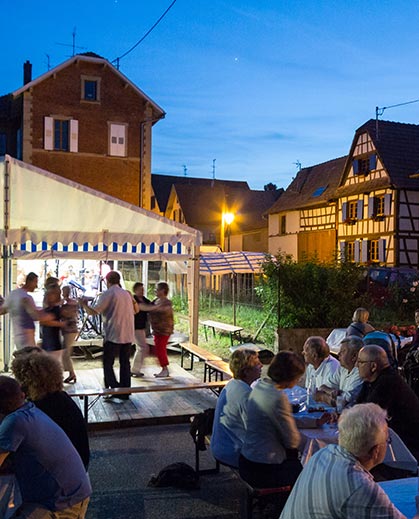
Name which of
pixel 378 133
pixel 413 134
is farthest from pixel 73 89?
pixel 413 134

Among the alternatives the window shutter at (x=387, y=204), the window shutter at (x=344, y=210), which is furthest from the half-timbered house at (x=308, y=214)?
the window shutter at (x=387, y=204)

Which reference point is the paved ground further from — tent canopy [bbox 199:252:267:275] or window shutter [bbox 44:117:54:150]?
window shutter [bbox 44:117:54:150]

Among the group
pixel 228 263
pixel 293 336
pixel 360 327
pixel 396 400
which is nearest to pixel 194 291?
pixel 293 336

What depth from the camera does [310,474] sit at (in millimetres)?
2402

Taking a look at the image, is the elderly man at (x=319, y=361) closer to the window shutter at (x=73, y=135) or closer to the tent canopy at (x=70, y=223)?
the tent canopy at (x=70, y=223)

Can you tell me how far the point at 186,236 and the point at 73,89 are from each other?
1656cm

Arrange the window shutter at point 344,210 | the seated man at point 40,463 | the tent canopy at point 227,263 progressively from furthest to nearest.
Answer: the window shutter at point 344,210 → the tent canopy at point 227,263 → the seated man at point 40,463

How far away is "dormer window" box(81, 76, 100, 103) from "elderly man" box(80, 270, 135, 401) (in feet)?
62.9

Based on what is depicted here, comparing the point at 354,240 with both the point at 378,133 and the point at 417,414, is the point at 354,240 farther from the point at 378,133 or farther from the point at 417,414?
the point at 417,414

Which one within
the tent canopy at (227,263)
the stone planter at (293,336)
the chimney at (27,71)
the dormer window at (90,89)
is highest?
the chimney at (27,71)

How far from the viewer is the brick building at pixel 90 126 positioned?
24.5 m

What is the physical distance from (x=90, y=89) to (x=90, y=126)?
1.59 m

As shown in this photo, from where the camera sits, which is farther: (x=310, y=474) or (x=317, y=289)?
(x=317, y=289)

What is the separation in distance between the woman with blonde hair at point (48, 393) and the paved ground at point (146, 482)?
1398 mm
